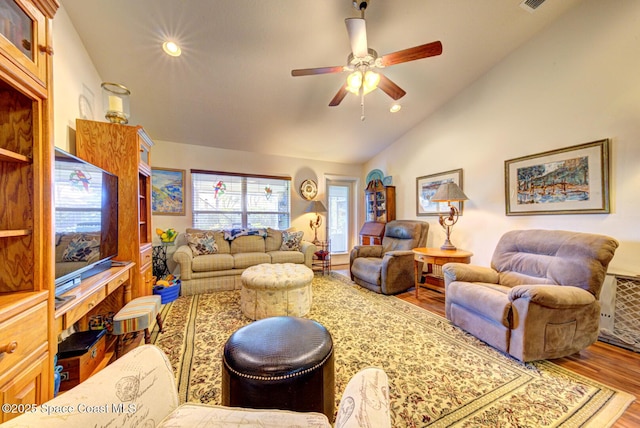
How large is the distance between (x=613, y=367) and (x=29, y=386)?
11.5 ft

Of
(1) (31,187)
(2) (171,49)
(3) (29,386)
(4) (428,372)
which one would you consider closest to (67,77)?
(2) (171,49)

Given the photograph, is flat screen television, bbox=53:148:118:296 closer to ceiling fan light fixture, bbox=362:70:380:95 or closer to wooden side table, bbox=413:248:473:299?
ceiling fan light fixture, bbox=362:70:380:95

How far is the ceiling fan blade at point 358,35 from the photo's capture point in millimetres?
1614

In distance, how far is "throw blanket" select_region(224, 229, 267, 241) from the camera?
3979 mm

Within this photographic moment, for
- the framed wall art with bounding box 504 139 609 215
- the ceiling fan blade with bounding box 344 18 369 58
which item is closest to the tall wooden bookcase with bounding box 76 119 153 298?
the ceiling fan blade with bounding box 344 18 369 58

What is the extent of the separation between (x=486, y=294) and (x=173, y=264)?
4.22 metres

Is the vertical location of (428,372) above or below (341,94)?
below

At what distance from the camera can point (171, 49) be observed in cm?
239

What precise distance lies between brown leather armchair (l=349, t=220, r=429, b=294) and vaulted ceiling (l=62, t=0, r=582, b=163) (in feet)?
6.13

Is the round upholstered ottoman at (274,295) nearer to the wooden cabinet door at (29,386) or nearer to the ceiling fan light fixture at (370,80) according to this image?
the wooden cabinet door at (29,386)

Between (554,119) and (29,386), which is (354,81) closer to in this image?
(554,119)

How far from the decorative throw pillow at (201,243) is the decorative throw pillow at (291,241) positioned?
1.14 meters

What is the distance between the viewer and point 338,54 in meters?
2.60

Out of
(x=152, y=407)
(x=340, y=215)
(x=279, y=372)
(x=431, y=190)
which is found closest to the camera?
(x=152, y=407)
